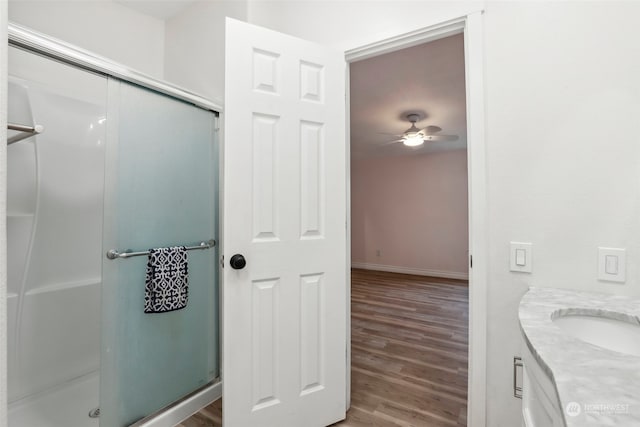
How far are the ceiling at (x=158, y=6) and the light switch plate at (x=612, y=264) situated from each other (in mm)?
2871

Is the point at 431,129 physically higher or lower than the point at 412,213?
higher

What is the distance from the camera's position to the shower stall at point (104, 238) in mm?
1418

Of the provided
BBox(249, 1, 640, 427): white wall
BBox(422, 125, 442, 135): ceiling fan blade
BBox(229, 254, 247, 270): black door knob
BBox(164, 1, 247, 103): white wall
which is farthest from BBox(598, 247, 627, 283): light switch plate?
BBox(422, 125, 442, 135): ceiling fan blade

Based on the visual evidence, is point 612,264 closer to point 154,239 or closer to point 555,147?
point 555,147

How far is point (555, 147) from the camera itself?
117 cm

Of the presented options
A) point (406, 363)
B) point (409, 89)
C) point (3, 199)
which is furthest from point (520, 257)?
point (409, 89)

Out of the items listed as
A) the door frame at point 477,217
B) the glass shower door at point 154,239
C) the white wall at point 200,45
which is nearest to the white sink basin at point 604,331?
the door frame at point 477,217

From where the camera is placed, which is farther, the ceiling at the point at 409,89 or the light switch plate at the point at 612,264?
the ceiling at the point at 409,89

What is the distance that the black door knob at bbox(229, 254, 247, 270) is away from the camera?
129cm

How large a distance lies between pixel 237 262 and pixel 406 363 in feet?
5.54

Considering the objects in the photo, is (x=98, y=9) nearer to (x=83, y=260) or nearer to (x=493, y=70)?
(x=83, y=260)

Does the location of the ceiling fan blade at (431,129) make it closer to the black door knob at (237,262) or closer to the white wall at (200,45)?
the white wall at (200,45)

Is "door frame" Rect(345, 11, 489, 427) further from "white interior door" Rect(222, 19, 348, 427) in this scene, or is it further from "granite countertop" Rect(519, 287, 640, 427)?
"white interior door" Rect(222, 19, 348, 427)

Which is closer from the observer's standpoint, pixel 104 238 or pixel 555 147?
pixel 555 147
